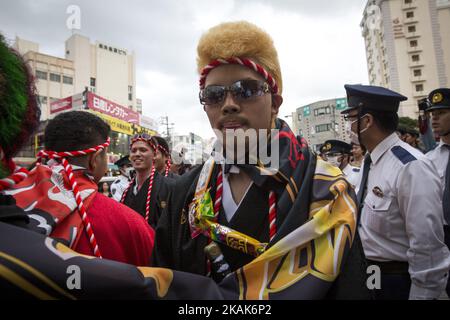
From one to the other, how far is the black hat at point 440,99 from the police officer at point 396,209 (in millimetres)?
1104

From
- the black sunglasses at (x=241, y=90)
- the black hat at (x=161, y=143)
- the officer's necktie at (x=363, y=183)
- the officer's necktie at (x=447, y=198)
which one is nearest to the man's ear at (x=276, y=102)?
the black sunglasses at (x=241, y=90)

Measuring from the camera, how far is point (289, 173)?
4.47 ft

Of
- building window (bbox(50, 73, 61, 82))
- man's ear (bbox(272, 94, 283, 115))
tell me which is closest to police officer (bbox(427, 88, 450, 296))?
man's ear (bbox(272, 94, 283, 115))

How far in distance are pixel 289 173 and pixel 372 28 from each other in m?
57.7

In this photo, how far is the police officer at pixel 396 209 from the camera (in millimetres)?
1895

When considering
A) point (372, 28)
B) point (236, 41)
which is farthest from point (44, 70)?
point (372, 28)

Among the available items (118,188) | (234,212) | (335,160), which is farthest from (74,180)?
(335,160)

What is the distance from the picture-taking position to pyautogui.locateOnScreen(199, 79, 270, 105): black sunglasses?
150 cm

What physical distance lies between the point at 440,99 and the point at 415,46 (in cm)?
4886

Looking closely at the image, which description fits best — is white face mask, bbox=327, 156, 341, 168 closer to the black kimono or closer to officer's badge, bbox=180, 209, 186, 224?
the black kimono

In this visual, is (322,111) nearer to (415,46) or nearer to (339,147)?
(415,46)

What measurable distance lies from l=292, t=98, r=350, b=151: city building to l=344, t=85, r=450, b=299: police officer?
47.0 m
